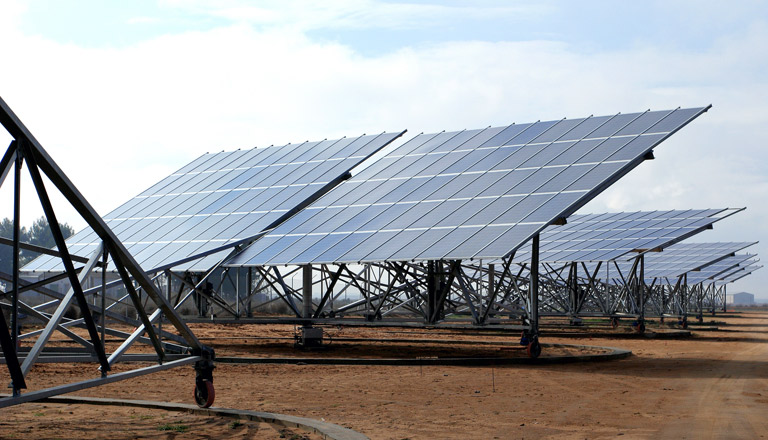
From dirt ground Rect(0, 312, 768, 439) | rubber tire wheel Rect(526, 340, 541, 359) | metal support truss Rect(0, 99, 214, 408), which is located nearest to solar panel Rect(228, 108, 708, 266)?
rubber tire wheel Rect(526, 340, 541, 359)

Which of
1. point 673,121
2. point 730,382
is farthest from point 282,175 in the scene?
point 730,382

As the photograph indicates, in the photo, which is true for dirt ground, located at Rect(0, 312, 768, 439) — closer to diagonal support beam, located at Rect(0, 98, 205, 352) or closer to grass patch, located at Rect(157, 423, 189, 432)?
grass patch, located at Rect(157, 423, 189, 432)

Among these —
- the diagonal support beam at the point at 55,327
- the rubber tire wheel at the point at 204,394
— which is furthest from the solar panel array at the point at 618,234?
the diagonal support beam at the point at 55,327

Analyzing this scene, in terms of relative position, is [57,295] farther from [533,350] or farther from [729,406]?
[533,350]

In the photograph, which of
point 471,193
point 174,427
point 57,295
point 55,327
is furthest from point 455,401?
point 471,193

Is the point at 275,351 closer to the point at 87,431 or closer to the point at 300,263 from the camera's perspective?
the point at 300,263

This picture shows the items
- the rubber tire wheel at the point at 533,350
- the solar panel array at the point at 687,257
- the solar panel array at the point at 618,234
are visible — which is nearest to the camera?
the rubber tire wheel at the point at 533,350

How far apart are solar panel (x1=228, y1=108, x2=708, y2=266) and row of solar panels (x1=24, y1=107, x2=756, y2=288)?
44 mm

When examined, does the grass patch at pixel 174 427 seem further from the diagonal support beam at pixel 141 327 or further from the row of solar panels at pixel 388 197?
the row of solar panels at pixel 388 197

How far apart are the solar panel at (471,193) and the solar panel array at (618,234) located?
12.2 meters

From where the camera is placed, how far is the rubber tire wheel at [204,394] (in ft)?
41.1

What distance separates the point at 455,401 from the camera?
14312 mm

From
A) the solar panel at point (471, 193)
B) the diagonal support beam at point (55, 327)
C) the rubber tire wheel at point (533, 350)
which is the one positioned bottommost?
A: the rubber tire wheel at point (533, 350)

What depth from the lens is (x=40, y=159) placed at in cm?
954
